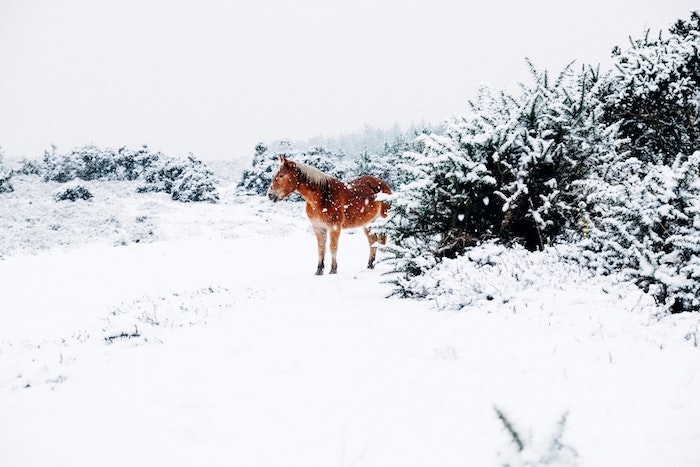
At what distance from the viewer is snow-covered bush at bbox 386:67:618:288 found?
522 centimetres

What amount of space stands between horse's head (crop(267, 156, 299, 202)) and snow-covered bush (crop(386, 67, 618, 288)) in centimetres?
344

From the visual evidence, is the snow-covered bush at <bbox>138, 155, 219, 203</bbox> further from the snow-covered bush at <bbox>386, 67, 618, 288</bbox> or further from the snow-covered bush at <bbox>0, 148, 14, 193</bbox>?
the snow-covered bush at <bbox>386, 67, 618, 288</bbox>

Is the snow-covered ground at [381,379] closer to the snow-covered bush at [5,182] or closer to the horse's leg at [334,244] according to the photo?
the horse's leg at [334,244]

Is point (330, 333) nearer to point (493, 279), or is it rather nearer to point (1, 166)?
point (493, 279)

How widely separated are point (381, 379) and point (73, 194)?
25846 mm

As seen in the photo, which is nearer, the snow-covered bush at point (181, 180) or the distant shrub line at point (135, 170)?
the snow-covered bush at point (181, 180)

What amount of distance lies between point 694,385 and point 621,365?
1.25 feet

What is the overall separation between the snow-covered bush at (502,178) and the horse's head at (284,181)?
136 inches

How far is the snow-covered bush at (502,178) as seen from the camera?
522cm

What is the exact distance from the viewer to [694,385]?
200 centimetres

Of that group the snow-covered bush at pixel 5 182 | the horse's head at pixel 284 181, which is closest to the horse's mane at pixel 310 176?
the horse's head at pixel 284 181

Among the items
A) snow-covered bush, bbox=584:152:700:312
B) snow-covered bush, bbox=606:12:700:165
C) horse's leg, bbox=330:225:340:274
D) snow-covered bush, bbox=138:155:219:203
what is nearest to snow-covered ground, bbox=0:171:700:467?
snow-covered bush, bbox=584:152:700:312

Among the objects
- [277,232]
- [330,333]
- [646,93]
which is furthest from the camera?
[277,232]

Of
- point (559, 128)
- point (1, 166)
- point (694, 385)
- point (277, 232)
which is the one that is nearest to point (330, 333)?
point (694, 385)
